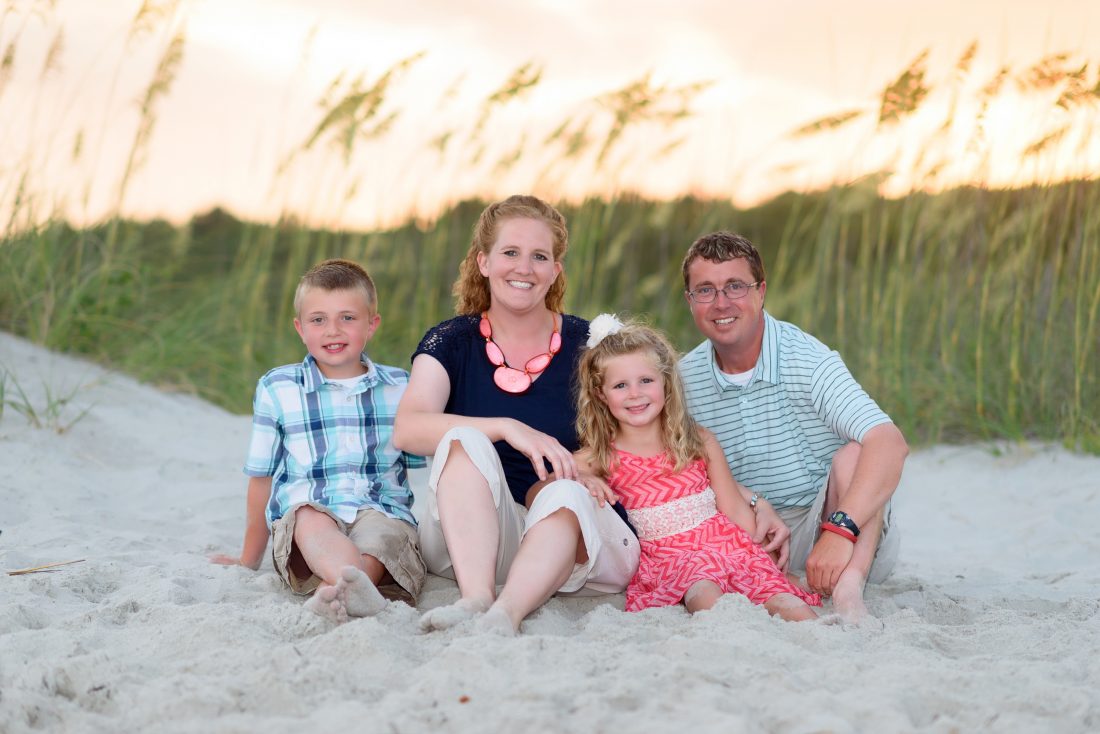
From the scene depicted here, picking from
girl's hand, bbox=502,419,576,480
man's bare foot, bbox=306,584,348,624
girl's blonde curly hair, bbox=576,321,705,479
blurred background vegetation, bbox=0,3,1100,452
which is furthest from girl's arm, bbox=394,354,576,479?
blurred background vegetation, bbox=0,3,1100,452

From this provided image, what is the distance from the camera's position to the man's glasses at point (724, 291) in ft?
8.55

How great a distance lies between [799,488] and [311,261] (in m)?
3.35

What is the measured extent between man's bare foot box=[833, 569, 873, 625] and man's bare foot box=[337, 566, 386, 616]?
948 mm

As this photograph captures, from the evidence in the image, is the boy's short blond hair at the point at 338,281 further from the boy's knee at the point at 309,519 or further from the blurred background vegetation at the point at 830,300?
the blurred background vegetation at the point at 830,300

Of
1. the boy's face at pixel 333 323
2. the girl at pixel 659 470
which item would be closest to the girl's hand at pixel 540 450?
the girl at pixel 659 470

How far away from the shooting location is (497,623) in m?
1.99

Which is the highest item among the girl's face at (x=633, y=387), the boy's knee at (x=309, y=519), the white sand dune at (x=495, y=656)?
the girl's face at (x=633, y=387)

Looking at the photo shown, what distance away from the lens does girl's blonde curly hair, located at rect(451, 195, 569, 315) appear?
2.59 m

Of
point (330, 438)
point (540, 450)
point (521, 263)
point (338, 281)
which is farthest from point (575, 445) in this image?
point (338, 281)

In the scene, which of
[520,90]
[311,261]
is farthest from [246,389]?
[520,90]

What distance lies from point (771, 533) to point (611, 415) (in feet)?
1.55

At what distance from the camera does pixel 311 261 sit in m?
5.40

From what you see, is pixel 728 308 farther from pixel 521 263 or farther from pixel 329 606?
pixel 329 606

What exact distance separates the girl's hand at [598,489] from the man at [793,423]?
40 centimetres
